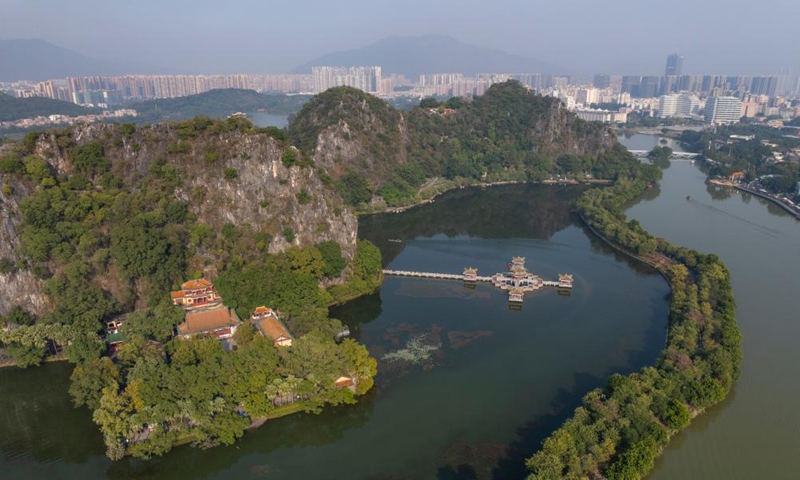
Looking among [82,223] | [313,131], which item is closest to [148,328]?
[82,223]

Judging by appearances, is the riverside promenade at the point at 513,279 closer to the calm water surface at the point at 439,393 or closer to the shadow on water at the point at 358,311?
the calm water surface at the point at 439,393

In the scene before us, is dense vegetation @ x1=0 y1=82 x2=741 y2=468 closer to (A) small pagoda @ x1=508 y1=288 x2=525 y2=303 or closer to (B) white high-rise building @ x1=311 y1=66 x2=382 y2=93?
(A) small pagoda @ x1=508 y1=288 x2=525 y2=303

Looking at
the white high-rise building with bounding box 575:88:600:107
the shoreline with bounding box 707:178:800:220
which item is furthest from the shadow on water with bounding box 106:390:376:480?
the white high-rise building with bounding box 575:88:600:107

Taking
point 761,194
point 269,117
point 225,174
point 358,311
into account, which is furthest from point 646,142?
point 225,174

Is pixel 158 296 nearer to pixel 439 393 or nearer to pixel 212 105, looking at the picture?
pixel 439 393

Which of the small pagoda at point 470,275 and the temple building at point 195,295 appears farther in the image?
the small pagoda at point 470,275

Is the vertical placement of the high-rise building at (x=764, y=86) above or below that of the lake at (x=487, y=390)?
above

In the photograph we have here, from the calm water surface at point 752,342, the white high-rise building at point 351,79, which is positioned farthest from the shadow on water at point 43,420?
the white high-rise building at point 351,79

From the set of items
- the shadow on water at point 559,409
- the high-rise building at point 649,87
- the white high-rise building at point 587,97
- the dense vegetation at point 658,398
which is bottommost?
the shadow on water at point 559,409
